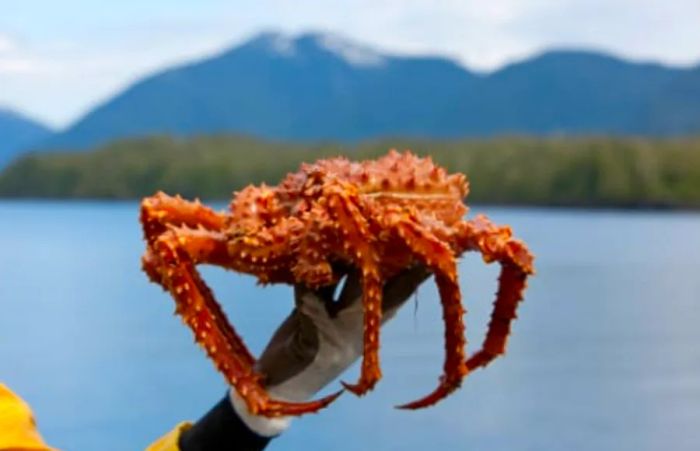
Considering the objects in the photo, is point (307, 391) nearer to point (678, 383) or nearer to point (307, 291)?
point (307, 291)

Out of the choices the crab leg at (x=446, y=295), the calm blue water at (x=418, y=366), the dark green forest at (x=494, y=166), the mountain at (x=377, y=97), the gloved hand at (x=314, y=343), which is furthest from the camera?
the mountain at (x=377, y=97)

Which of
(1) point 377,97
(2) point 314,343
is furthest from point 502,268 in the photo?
(1) point 377,97

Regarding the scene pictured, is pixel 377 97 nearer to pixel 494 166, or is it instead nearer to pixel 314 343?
pixel 494 166

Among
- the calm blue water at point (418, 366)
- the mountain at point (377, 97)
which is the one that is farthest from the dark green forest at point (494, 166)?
the mountain at point (377, 97)

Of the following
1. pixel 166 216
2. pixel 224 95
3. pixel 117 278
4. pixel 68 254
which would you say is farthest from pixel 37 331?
pixel 224 95

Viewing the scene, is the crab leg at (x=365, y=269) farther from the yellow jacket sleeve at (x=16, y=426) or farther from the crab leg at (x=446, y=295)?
the yellow jacket sleeve at (x=16, y=426)

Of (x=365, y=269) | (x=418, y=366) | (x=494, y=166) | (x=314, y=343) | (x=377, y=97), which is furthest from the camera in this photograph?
(x=377, y=97)

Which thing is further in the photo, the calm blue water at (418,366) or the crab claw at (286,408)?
the calm blue water at (418,366)
